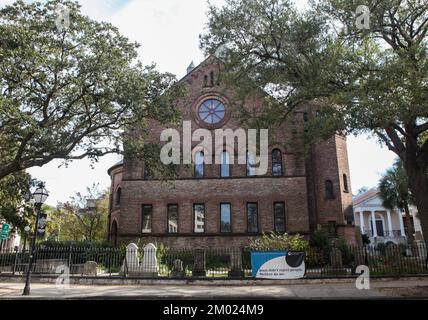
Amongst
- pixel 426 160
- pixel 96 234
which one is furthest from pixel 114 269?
pixel 96 234

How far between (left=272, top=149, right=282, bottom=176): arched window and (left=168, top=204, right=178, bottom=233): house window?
766 cm

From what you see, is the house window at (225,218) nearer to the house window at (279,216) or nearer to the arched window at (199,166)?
the arched window at (199,166)

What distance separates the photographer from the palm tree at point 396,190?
32781 millimetres

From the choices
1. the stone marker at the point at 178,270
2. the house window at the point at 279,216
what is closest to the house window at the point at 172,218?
the house window at the point at 279,216

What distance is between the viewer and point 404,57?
1358 cm

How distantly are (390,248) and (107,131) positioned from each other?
571 inches

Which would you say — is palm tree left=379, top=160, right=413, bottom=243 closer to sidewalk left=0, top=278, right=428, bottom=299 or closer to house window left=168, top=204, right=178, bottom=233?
sidewalk left=0, top=278, right=428, bottom=299

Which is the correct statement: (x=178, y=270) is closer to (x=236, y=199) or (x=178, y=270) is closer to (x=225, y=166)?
(x=236, y=199)

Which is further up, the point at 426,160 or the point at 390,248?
the point at 426,160

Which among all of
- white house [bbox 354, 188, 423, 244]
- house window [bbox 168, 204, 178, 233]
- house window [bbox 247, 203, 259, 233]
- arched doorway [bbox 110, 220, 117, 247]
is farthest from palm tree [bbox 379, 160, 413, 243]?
arched doorway [bbox 110, 220, 117, 247]

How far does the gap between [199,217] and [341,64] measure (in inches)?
634

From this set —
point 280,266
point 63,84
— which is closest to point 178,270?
point 280,266
